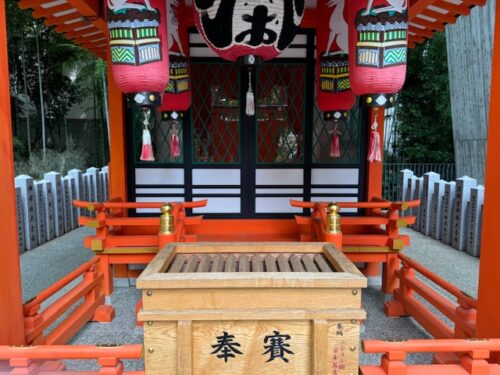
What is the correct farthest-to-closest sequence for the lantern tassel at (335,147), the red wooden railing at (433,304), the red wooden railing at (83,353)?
1. the lantern tassel at (335,147)
2. the red wooden railing at (433,304)
3. the red wooden railing at (83,353)

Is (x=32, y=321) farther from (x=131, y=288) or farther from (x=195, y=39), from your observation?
(x=195, y=39)

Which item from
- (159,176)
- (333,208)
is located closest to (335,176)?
(333,208)

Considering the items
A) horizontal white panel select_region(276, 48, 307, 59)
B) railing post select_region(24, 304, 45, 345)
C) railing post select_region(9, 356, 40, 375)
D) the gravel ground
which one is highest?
horizontal white panel select_region(276, 48, 307, 59)

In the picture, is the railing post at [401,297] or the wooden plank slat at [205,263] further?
the railing post at [401,297]

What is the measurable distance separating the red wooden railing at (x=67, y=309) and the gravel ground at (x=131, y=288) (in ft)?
0.65

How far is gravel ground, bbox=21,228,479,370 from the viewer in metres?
4.06

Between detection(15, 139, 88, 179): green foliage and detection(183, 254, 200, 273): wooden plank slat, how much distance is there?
11884mm

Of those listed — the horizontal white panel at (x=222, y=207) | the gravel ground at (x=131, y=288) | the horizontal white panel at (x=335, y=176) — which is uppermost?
the horizontal white panel at (x=335, y=176)

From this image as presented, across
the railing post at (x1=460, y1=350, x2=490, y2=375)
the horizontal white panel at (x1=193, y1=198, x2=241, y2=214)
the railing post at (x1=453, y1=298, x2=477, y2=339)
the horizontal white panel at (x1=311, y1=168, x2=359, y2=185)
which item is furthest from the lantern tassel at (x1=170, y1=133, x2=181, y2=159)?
the railing post at (x1=460, y1=350, x2=490, y2=375)

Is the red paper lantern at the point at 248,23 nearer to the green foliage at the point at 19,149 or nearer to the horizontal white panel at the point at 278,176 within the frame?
the horizontal white panel at the point at 278,176

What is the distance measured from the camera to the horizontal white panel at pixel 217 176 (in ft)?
18.7

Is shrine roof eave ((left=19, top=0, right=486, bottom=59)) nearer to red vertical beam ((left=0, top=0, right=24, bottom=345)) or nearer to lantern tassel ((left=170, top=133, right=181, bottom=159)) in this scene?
lantern tassel ((left=170, top=133, right=181, bottom=159))

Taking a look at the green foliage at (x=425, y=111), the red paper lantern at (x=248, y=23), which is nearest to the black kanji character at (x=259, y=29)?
the red paper lantern at (x=248, y=23)

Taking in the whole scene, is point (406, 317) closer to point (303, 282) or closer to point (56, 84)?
point (303, 282)
